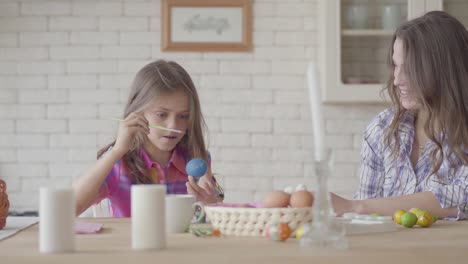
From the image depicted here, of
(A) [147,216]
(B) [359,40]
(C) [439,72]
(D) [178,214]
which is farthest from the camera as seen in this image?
(B) [359,40]

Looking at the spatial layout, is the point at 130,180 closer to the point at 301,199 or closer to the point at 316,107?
the point at 301,199

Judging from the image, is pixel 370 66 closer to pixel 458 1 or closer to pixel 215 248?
pixel 458 1

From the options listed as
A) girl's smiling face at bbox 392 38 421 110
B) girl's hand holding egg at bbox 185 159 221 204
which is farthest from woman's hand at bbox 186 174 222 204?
girl's smiling face at bbox 392 38 421 110

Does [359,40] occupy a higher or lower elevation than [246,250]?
higher

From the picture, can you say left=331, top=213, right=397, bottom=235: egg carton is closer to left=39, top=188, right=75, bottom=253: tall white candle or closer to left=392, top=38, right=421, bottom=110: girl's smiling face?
left=39, top=188, right=75, bottom=253: tall white candle

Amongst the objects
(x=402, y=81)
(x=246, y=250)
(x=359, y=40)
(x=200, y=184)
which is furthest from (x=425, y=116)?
(x=246, y=250)

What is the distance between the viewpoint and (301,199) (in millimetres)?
1653

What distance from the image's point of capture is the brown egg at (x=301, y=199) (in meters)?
1.65

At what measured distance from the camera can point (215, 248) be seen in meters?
1.45

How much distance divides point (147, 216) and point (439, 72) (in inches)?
62.3

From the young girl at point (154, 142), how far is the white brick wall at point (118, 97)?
3.58 ft

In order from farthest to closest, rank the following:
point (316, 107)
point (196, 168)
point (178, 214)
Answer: point (196, 168)
point (178, 214)
point (316, 107)

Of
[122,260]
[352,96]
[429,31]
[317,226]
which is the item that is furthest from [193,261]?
[352,96]

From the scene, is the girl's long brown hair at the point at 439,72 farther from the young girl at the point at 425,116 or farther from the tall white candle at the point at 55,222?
the tall white candle at the point at 55,222
